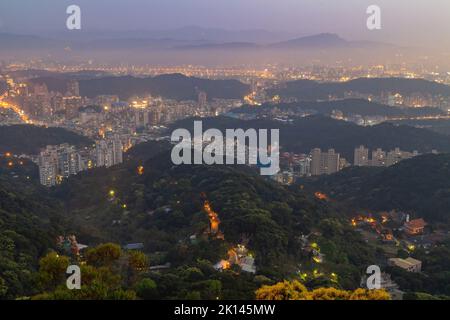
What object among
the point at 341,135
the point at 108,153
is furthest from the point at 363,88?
the point at 108,153

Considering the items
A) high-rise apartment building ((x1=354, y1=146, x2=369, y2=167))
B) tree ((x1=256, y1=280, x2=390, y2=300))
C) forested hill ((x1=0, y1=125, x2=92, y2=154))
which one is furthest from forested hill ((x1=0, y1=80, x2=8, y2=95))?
tree ((x1=256, y1=280, x2=390, y2=300))

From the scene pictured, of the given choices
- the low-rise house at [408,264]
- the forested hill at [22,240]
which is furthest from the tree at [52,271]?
the low-rise house at [408,264]

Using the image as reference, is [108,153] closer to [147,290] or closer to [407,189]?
[407,189]

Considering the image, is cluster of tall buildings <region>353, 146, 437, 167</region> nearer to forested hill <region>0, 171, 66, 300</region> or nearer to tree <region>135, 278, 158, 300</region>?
forested hill <region>0, 171, 66, 300</region>

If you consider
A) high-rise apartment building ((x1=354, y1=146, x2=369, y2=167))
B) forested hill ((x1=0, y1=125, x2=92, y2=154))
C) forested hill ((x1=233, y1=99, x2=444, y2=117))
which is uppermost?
forested hill ((x1=233, y1=99, x2=444, y2=117))

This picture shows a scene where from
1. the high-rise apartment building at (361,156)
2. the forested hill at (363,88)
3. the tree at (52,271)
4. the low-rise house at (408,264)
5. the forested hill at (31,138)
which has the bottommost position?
the low-rise house at (408,264)

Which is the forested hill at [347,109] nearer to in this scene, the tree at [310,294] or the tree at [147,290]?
the tree at [147,290]

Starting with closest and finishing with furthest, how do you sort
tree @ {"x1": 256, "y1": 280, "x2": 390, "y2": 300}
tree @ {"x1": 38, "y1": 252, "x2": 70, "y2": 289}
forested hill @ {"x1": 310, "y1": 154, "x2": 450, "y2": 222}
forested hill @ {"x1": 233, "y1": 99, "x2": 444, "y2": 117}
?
1. tree @ {"x1": 256, "y1": 280, "x2": 390, "y2": 300}
2. tree @ {"x1": 38, "y1": 252, "x2": 70, "y2": 289}
3. forested hill @ {"x1": 310, "y1": 154, "x2": 450, "y2": 222}
4. forested hill @ {"x1": 233, "y1": 99, "x2": 444, "y2": 117}
